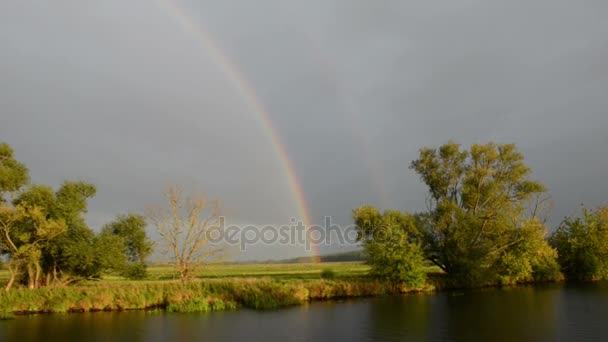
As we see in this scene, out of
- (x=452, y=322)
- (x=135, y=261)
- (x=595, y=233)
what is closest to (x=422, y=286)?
(x=452, y=322)

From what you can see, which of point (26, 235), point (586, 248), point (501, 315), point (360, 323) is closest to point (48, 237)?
point (26, 235)

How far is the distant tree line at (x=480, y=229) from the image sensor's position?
56.5 metres

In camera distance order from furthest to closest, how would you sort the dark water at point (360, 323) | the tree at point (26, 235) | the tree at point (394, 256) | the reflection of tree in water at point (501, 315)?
1. the tree at point (394, 256)
2. the tree at point (26, 235)
3. the dark water at point (360, 323)
4. the reflection of tree in water at point (501, 315)

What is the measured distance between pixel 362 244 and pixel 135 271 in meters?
28.6

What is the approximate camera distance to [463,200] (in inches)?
2410

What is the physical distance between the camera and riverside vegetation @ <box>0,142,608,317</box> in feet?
134

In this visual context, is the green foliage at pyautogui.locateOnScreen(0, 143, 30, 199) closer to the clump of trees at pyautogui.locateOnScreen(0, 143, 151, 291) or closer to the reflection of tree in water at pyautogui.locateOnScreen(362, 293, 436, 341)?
the clump of trees at pyautogui.locateOnScreen(0, 143, 151, 291)

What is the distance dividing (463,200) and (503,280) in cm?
1129

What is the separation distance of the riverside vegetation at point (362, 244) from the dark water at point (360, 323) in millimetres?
3613

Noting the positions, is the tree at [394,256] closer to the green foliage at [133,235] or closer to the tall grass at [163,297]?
the tall grass at [163,297]

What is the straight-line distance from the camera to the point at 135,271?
5700 cm

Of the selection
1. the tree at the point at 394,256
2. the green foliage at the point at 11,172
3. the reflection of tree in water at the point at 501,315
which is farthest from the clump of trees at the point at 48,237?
the reflection of tree in water at the point at 501,315

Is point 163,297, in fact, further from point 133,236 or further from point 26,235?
point 133,236

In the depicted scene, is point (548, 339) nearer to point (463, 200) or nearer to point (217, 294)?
point (217, 294)
